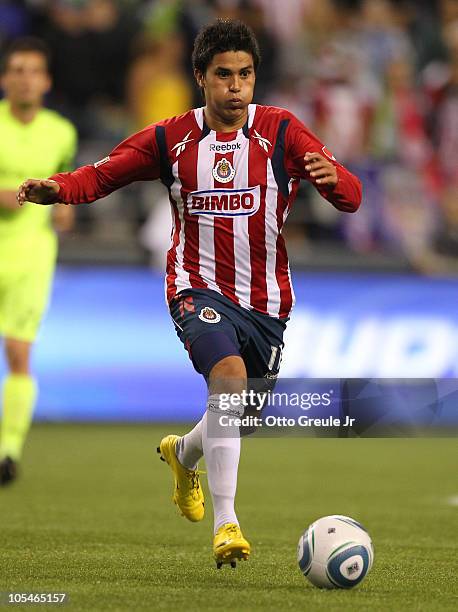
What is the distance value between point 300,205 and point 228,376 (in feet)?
28.6

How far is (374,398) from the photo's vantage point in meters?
5.16

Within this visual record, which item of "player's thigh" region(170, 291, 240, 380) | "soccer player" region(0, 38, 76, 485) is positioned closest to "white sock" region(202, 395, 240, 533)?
"player's thigh" region(170, 291, 240, 380)

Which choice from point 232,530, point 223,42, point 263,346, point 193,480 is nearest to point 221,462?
point 232,530

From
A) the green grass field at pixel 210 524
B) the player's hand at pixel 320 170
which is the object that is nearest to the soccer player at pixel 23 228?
the green grass field at pixel 210 524

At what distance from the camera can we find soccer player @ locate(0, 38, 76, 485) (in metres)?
8.65

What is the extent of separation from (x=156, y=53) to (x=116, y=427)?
153 inches

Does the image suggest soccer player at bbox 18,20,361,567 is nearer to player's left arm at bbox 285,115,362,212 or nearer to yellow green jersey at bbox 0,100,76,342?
player's left arm at bbox 285,115,362,212

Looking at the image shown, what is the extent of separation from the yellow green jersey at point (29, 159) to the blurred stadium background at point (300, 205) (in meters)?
3.46

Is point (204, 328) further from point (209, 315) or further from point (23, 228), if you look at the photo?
point (23, 228)

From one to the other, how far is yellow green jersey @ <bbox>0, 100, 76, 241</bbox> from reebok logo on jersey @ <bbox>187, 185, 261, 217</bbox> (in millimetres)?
3409

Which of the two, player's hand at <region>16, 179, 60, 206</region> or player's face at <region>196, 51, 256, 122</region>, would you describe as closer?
player's hand at <region>16, 179, 60, 206</region>

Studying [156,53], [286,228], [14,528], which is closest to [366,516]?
[14,528]

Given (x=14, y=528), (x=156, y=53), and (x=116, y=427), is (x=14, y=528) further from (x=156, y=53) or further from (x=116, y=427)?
(x=156, y=53)

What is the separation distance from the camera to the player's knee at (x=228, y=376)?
17.0 ft
